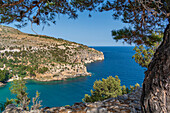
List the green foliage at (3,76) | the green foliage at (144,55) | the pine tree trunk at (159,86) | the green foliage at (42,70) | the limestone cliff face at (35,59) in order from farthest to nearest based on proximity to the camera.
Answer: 1. the limestone cliff face at (35,59)
2. the green foliage at (42,70)
3. the green foliage at (3,76)
4. the green foliage at (144,55)
5. the pine tree trunk at (159,86)

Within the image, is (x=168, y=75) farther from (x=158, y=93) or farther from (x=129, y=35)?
(x=129, y=35)

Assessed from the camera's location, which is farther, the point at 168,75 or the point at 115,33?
the point at 115,33

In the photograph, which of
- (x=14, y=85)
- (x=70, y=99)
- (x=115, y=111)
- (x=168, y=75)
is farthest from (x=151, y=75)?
(x=70, y=99)

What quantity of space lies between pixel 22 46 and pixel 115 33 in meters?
62.7

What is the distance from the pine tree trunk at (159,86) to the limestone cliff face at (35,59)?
42.6 m

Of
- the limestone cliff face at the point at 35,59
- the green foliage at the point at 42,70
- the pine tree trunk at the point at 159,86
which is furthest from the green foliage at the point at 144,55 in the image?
the green foliage at the point at 42,70

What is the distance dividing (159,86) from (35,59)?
56.8 metres

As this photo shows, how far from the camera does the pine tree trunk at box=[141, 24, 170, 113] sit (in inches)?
69.1

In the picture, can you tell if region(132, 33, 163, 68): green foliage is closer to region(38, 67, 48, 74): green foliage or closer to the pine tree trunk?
the pine tree trunk

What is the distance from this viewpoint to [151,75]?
2.02 meters

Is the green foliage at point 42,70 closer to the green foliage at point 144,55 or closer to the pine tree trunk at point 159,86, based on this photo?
the green foliage at point 144,55

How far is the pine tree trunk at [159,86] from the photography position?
1754 millimetres

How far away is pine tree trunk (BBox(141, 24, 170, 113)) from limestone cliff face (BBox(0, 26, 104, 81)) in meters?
42.6

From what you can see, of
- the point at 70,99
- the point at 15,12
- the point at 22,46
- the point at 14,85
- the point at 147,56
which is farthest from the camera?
the point at 22,46
